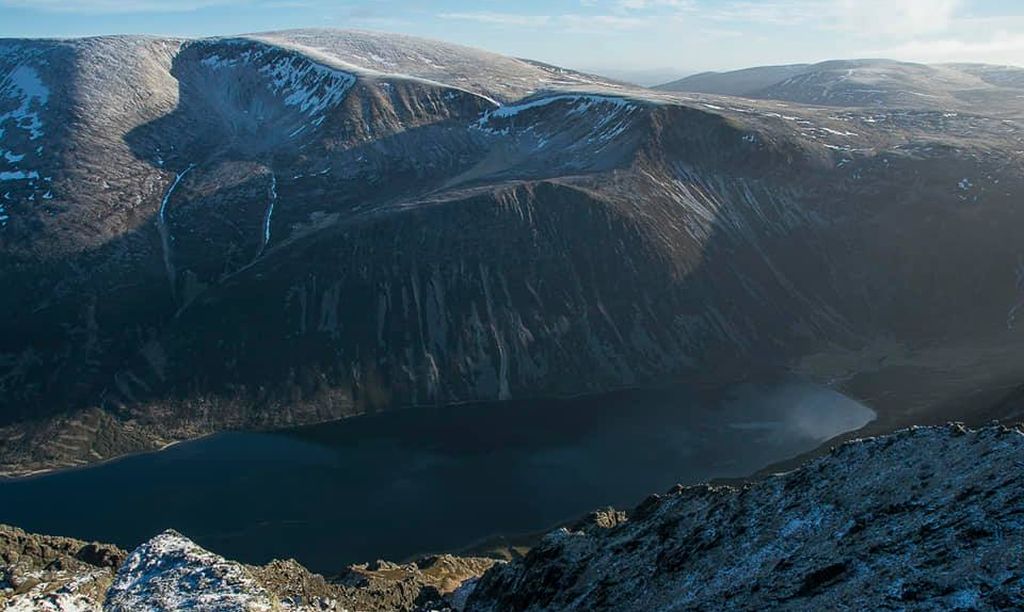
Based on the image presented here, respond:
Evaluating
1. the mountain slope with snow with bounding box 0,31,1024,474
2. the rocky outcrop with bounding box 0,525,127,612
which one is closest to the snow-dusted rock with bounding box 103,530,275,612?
the rocky outcrop with bounding box 0,525,127,612

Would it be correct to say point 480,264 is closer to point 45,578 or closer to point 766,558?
point 45,578

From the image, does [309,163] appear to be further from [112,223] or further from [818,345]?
[818,345]

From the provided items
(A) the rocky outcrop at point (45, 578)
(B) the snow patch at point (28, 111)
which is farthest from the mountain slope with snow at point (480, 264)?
(A) the rocky outcrop at point (45, 578)

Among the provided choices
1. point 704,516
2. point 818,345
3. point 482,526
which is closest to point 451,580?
point 482,526

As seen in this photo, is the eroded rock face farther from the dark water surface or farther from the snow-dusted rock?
the dark water surface

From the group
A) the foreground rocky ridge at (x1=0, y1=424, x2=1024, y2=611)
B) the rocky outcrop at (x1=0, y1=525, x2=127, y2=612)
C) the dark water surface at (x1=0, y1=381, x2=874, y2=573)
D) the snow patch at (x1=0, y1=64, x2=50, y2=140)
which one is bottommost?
the dark water surface at (x1=0, y1=381, x2=874, y2=573)

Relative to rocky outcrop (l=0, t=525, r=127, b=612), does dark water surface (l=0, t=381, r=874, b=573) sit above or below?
below
